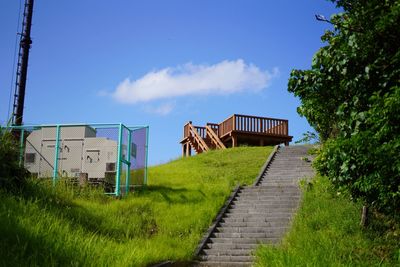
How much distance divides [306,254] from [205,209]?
22.7 ft

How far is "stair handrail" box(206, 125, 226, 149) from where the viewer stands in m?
33.6

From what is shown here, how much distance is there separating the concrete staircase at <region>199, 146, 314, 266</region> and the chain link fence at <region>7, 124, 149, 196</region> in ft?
13.8

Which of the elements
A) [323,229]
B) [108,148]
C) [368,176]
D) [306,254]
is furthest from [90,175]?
[368,176]

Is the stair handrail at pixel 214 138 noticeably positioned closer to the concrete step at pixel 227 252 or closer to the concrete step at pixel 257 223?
the concrete step at pixel 257 223

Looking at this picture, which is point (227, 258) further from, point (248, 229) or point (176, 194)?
point (176, 194)

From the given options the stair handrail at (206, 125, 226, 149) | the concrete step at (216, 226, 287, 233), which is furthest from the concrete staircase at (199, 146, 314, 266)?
the stair handrail at (206, 125, 226, 149)

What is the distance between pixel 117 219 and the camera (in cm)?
1439

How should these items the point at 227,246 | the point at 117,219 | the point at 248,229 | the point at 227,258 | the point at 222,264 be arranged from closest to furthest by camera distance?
the point at 222,264
the point at 227,258
the point at 117,219
the point at 227,246
the point at 248,229

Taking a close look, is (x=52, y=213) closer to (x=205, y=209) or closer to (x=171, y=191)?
(x=205, y=209)

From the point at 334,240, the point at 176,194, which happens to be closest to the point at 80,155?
the point at 176,194

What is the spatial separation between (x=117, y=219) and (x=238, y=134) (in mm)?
20633

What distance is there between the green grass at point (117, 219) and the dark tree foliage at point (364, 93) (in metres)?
4.61

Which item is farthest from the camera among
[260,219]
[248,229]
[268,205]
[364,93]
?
[268,205]

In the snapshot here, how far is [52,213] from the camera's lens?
11289 mm
